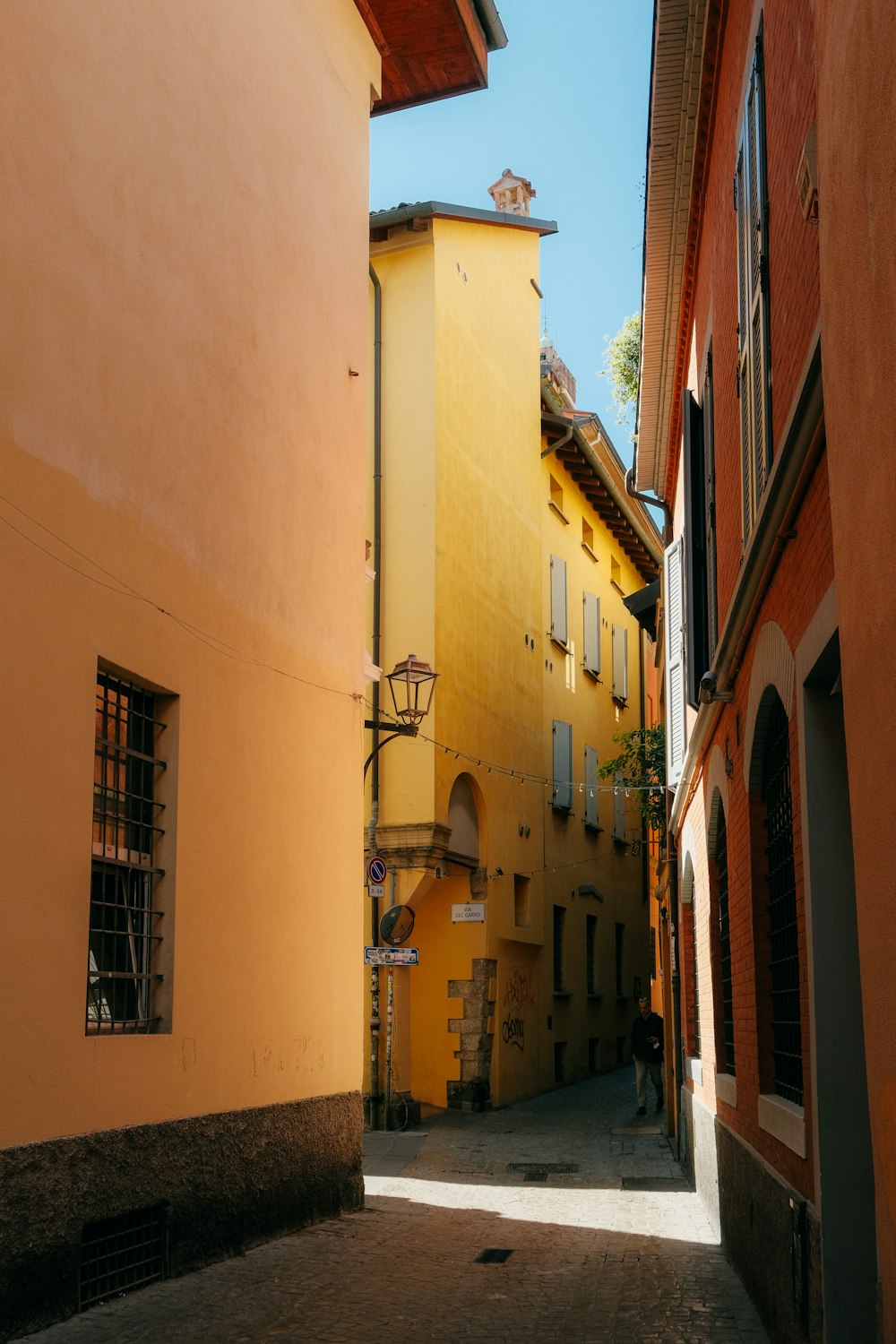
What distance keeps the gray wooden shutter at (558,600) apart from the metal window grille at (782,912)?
1873cm

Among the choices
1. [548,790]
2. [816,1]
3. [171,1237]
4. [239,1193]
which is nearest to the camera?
[816,1]

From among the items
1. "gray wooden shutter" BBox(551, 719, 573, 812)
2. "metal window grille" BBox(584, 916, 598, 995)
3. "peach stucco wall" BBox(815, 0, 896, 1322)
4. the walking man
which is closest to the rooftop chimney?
"gray wooden shutter" BBox(551, 719, 573, 812)

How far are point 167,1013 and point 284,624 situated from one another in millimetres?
3341

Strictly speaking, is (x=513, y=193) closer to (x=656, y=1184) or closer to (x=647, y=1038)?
(x=647, y=1038)

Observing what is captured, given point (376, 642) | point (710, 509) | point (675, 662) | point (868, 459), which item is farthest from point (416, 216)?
point (868, 459)

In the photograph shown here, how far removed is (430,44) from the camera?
14.8 meters

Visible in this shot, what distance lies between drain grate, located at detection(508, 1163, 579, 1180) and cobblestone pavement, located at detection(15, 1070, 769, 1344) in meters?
0.04

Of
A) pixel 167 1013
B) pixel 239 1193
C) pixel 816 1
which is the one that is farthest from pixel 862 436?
pixel 239 1193

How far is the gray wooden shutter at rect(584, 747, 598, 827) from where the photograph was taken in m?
28.8

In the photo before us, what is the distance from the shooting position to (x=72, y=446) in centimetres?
768

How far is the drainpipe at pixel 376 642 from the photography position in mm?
18781

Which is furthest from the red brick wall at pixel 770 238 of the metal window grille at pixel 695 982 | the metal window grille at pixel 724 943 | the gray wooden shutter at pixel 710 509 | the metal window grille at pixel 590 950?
the metal window grille at pixel 590 950

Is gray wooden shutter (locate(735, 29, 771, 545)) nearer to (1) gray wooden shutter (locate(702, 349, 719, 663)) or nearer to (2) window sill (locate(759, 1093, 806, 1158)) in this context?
(1) gray wooden shutter (locate(702, 349, 719, 663))

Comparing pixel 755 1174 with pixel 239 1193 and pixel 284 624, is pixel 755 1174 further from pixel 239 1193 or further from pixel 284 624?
pixel 284 624
